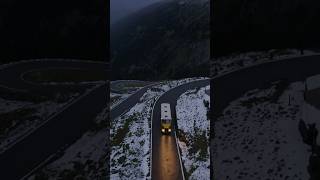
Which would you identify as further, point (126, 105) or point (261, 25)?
point (126, 105)

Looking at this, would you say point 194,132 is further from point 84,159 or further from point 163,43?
point 163,43

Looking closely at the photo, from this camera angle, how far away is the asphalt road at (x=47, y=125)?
685cm

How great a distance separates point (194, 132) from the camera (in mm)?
16484

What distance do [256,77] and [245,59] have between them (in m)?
0.40

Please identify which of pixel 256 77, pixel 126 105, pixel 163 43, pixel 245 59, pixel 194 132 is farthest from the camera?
pixel 163 43

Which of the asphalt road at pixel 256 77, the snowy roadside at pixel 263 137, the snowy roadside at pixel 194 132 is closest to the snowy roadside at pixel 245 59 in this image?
the asphalt road at pixel 256 77

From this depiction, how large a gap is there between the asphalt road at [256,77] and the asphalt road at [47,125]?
A: 2.17 meters

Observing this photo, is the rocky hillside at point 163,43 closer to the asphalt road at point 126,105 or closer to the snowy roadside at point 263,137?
the asphalt road at point 126,105

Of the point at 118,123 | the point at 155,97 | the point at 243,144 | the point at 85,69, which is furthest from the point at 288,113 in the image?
the point at 155,97

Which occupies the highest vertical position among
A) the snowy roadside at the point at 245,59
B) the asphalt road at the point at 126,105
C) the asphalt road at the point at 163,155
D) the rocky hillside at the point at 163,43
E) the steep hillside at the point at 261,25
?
the rocky hillside at the point at 163,43

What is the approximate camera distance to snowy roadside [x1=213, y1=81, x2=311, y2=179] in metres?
6.60

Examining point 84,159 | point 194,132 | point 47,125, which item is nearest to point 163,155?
point 194,132

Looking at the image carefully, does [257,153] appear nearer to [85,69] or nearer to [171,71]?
[85,69]

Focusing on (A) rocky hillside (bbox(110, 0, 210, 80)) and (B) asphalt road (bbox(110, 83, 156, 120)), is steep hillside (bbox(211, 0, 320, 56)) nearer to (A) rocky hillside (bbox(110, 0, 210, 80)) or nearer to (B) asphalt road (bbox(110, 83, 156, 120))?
(B) asphalt road (bbox(110, 83, 156, 120))
